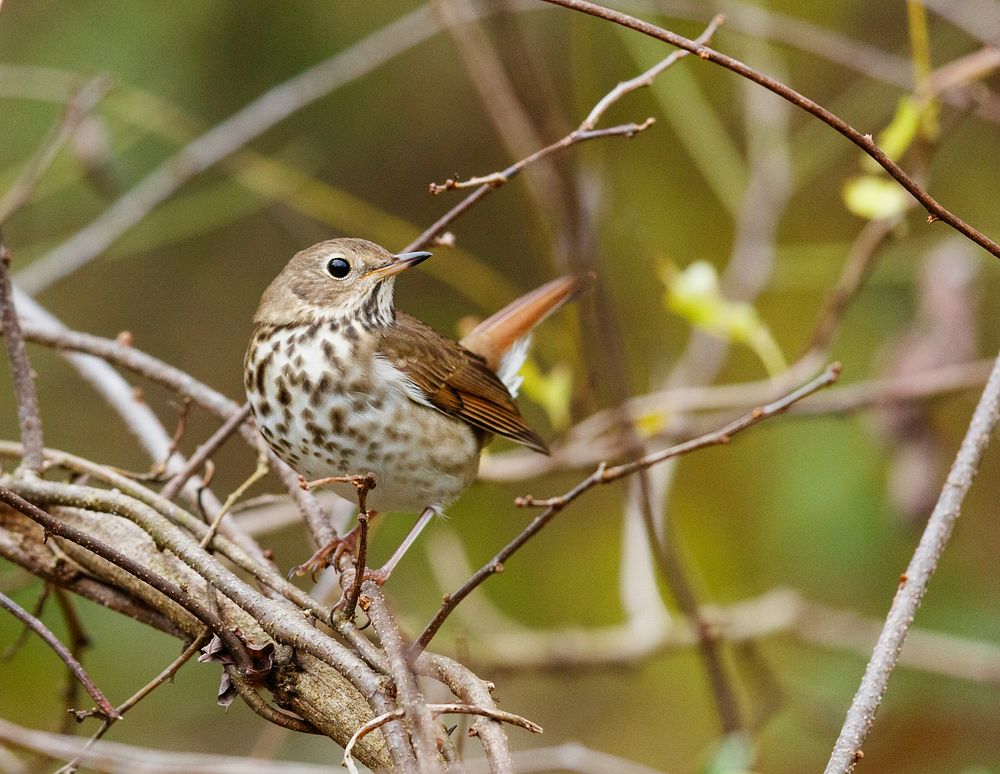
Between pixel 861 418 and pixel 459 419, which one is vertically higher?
pixel 861 418

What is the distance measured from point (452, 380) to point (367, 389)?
0.49 m

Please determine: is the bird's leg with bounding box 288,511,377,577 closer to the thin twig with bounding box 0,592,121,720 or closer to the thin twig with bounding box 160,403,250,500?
the thin twig with bounding box 160,403,250,500

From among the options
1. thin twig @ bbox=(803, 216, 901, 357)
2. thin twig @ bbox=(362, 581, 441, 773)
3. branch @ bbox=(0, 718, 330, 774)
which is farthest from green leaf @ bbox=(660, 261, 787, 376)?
thin twig @ bbox=(362, 581, 441, 773)

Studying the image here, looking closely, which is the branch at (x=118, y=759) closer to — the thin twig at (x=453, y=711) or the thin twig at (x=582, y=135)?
the thin twig at (x=453, y=711)

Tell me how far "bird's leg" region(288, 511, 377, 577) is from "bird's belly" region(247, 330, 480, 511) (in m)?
0.13

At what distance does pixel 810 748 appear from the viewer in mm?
5398

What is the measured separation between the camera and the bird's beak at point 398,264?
10.5 feet

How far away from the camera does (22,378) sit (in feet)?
8.37

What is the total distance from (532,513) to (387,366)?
3269 millimetres

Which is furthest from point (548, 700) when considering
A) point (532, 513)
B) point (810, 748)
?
point (810, 748)

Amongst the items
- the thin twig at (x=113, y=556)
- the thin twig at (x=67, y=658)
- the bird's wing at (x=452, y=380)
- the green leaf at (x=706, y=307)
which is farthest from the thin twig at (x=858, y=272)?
the thin twig at (x=67, y=658)

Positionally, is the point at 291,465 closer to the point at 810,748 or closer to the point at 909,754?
the point at 810,748

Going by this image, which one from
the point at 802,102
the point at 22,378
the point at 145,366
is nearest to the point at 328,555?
the point at 145,366

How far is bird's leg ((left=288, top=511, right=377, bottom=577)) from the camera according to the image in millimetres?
2789
